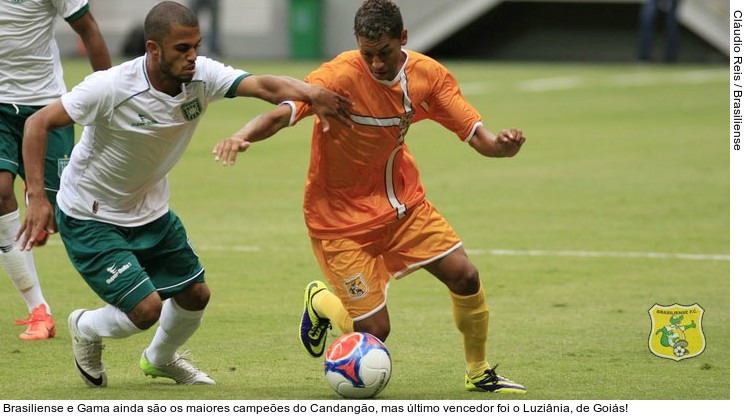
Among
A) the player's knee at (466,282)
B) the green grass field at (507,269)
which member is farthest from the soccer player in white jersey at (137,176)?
the player's knee at (466,282)

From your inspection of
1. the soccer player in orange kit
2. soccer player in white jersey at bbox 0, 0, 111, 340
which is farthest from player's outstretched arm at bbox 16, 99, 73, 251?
soccer player in white jersey at bbox 0, 0, 111, 340

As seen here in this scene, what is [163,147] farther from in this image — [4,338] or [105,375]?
[4,338]


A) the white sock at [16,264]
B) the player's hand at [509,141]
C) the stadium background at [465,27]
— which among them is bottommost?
the stadium background at [465,27]

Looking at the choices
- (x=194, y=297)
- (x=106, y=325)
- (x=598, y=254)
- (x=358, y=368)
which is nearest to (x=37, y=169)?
(x=106, y=325)

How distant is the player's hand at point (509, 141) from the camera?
7.20 metres

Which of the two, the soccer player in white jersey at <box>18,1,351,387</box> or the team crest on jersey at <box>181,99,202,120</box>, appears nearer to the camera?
the soccer player in white jersey at <box>18,1,351,387</box>

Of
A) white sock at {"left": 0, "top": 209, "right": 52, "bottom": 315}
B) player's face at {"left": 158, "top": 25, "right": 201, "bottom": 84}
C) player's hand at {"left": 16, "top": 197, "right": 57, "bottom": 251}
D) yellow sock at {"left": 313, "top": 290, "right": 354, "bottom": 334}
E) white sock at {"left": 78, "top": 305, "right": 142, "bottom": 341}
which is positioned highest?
player's face at {"left": 158, "top": 25, "right": 201, "bottom": 84}

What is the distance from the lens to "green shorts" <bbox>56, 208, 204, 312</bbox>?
22.7ft

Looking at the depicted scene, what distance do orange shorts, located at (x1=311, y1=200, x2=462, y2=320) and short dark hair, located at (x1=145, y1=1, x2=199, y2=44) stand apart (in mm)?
1550

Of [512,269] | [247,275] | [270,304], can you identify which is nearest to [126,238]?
[270,304]

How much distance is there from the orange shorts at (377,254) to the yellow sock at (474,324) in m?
0.30

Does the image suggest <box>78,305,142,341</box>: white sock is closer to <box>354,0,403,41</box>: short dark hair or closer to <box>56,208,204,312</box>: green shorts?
<box>56,208,204,312</box>: green shorts

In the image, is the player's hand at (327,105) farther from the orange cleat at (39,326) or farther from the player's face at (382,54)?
the orange cleat at (39,326)

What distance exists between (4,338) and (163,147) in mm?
2525
